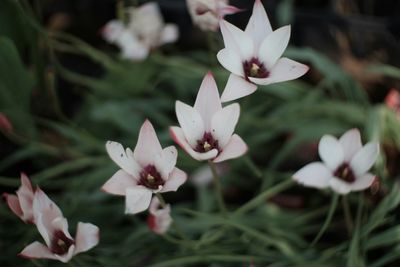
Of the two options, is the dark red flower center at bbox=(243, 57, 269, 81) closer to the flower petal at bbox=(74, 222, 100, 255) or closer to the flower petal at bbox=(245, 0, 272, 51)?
the flower petal at bbox=(245, 0, 272, 51)

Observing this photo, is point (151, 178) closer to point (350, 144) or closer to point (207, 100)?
point (207, 100)

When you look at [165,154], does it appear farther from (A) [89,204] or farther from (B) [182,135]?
(A) [89,204]

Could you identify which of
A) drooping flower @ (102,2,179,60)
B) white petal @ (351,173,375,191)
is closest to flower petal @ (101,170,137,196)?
white petal @ (351,173,375,191)

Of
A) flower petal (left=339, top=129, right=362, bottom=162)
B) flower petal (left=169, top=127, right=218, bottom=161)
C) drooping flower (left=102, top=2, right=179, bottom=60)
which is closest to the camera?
flower petal (left=169, top=127, right=218, bottom=161)

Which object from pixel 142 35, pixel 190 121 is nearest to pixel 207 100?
pixel 190 121

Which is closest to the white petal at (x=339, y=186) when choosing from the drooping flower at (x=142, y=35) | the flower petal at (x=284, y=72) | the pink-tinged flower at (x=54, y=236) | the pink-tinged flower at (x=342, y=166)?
the pink-tinged flower at (x=342, y=166)
